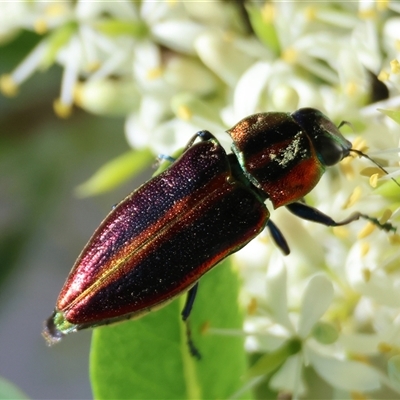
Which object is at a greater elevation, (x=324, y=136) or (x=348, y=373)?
(x=324, y=136)

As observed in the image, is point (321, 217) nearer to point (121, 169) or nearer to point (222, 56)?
point (222, 56)

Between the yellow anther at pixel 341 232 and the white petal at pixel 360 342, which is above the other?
the yellow anther at pixel 341 232

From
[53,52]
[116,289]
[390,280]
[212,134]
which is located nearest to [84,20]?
[53,52]

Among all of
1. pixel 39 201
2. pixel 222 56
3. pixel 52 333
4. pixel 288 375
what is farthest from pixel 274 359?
pixel 39 201

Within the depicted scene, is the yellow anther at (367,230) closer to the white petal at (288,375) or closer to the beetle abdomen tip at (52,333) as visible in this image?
the white petal at (288,375)

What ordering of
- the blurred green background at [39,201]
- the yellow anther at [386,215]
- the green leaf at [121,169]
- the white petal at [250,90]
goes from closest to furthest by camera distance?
1. the yellow anther at [386,215]
2. the white petal at [250,90]
3. the green leaf at [121,169]
4. the blurred green background at [39,201]

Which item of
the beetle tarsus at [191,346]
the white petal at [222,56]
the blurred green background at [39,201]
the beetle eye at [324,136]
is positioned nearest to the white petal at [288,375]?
the beetle tarsus at [191,346]
